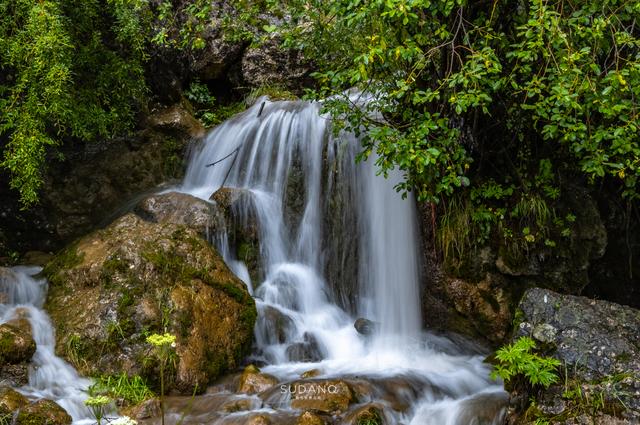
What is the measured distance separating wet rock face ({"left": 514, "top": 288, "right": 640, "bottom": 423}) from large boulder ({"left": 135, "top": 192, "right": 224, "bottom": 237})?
382 centimetres

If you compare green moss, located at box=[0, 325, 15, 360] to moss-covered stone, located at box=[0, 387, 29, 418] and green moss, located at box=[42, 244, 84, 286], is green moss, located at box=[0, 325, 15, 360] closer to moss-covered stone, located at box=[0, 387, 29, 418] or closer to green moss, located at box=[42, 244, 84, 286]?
moss-covered stone, located at box=[0, 387, 29, 418]

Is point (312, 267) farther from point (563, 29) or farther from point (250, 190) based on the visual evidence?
point (563, 29)

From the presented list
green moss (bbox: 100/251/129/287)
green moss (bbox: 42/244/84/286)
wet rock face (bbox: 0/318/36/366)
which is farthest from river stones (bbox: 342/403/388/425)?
green moss (bbox: 42/244/84/286)

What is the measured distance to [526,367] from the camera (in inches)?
169

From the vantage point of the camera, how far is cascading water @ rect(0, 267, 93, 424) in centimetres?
476

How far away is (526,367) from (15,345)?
4.12 meters

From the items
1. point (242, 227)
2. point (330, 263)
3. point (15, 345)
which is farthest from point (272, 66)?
point (15, 345)

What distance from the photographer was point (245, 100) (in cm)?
1038

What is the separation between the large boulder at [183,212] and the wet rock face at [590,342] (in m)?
3.82

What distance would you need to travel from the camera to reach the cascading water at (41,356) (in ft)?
15.6

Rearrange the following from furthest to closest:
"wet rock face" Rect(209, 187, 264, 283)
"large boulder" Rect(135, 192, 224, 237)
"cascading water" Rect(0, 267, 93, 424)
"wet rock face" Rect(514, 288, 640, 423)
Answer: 1. "wet rock face" Rect(209, 187, 264, 283)
2. "large boulder" Rect(135, 192, 224, 237)
3. "cascading water" Rect(0, 267, 93, 424)
4. "wet rock face" Rect(514, 288, 640, 423)

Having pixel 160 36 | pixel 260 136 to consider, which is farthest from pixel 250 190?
pixel 160 36

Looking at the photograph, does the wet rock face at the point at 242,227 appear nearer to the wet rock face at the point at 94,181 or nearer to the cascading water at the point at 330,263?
the cascading water at the point at 330,263

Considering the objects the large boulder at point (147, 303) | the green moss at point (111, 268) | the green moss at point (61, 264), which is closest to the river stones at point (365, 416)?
Answer: the large boulder at point (147, 303)
